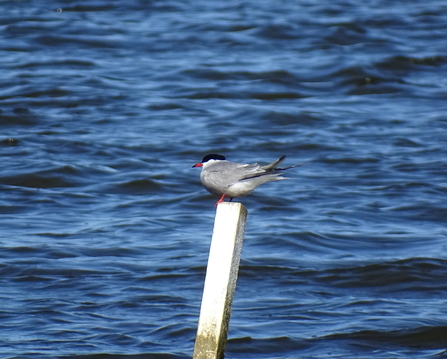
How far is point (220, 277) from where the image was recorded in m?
5.30

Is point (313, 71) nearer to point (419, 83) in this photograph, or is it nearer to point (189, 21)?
point (419, 83)

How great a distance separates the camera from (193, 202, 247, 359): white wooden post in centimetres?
517

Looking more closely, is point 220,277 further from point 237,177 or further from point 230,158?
point 230,158

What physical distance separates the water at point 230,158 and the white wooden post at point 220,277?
1.82m

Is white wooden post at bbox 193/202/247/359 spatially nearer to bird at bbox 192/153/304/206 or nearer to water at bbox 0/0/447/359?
bird at bbox 192/153/304/206

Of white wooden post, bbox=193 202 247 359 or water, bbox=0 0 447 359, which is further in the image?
water, bbox=0 0 447 359

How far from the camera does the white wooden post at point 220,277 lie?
5.17 meters

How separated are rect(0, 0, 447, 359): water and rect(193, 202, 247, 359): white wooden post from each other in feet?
5.96

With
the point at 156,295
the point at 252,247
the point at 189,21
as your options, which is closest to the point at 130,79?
the point at 189,21

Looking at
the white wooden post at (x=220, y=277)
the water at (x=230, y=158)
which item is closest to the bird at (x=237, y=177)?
the white wooden post at (x=220, y=277)

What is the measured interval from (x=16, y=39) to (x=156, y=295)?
1453 cm

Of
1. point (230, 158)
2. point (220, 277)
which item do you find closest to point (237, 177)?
point (220, 277)

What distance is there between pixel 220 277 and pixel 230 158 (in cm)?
877

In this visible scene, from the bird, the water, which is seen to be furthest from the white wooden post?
the water
